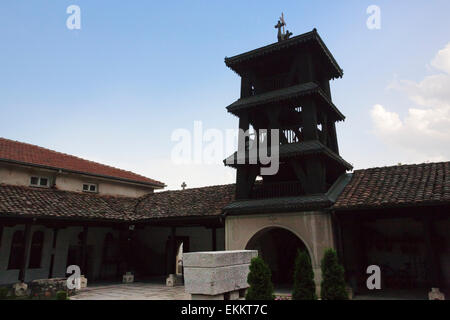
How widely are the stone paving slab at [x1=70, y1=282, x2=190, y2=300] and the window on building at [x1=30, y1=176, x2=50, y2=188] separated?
20.7 feet

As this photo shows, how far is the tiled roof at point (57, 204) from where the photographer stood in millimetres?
14023

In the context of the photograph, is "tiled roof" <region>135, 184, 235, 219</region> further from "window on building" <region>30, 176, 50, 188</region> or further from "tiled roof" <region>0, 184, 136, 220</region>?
"window on building" <region>30, 176, 50, 188</region>

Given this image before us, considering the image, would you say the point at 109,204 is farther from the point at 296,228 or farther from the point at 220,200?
the point at 296,228

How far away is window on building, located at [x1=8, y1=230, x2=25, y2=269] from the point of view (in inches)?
615

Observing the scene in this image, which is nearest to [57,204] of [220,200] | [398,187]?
[220,200]

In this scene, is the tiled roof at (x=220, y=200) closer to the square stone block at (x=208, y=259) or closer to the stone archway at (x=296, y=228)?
the stone archway at (x=296, y=228)

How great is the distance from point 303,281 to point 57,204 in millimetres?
12540

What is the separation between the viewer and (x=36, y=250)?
16625 mm

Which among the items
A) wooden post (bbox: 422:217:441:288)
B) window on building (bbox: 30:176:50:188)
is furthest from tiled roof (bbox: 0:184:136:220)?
wooden post (bbox: 422:217:441:288)

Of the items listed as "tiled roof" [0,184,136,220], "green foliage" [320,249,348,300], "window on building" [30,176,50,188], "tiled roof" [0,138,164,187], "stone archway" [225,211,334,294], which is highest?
"tiled roof" [0,138,164,187]

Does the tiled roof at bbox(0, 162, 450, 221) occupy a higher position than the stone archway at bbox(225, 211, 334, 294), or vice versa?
the tiled roof at bbox(0, 162, 450, 221)

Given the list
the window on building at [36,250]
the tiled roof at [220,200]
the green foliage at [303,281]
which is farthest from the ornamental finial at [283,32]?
the window on building at [36,250]

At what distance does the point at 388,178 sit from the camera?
1418 cm

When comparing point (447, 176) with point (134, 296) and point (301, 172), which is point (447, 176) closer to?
point (301, 172)
